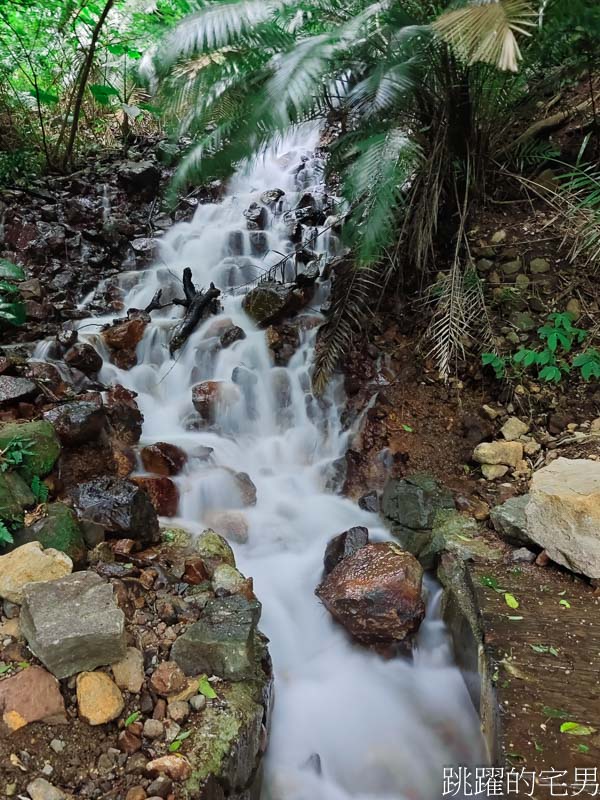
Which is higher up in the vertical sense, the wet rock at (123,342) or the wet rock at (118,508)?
the wet rock at (123,342)

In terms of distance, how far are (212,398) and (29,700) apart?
8.43 ft

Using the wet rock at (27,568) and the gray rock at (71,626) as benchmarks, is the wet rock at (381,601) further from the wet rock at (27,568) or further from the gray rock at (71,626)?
the wet rock at (27,568)

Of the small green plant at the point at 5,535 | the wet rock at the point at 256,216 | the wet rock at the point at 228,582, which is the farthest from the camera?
the wet rock at the point at 256,216

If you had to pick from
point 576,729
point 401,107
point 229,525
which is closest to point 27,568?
point 229,525

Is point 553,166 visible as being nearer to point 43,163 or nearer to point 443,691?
point 443,691

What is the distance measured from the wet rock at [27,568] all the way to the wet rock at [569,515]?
1.97 m

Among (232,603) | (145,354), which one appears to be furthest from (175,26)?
(232,603)

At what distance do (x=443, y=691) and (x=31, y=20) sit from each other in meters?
7.45

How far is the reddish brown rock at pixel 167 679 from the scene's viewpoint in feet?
5.50

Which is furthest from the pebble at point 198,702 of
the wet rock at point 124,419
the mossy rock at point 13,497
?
the wet rock at point 124,419

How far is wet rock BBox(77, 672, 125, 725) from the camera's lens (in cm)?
152

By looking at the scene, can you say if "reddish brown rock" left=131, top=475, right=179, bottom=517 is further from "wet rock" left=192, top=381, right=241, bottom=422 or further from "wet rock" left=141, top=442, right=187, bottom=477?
"wet rock" left=192, top=381, right=241, bottom=422

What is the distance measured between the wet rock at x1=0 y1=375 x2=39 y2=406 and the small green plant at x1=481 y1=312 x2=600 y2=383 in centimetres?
281

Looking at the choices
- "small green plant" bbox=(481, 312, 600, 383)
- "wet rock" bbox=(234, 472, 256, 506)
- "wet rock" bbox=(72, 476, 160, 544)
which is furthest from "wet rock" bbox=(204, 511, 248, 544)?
"small green plant" bbox=(481, 312, 600, 383)
